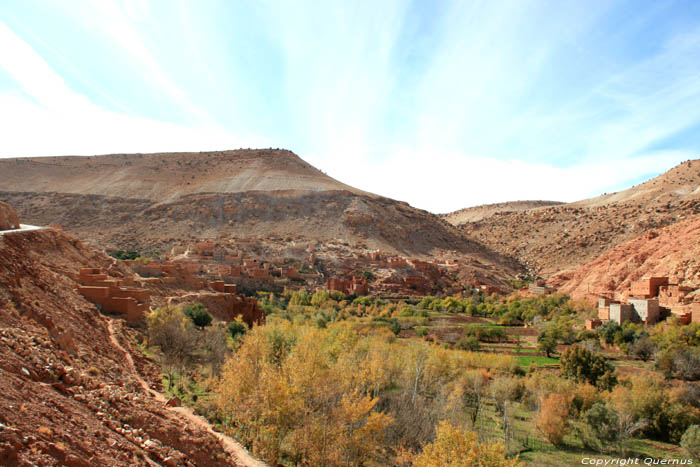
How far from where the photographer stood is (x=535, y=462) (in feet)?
44.3

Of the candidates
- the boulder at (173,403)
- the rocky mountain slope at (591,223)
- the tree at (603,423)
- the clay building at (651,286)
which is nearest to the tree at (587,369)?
the tree at (603,423)

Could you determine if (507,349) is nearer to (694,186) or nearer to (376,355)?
(376,355)

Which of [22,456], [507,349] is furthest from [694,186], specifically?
[22,456]

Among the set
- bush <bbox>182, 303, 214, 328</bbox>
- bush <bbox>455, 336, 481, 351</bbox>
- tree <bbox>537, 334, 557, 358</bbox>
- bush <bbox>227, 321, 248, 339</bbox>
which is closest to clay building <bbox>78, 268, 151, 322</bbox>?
bush <bbox>182, 303, 214, 328</bbox>

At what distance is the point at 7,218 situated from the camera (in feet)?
66.8

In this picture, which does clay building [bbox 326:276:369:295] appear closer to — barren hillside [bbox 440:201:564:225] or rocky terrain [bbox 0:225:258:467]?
rocky terrain [bbox 0:225:258:467]

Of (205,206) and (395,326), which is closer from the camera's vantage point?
(395,326)

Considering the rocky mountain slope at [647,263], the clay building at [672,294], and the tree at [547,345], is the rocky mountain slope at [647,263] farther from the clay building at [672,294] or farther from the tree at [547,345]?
the tree at [547,345]

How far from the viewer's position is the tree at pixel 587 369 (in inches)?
764

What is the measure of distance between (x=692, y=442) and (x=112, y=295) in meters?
19.4

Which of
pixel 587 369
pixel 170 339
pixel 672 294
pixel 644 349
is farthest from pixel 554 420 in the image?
pixel 672 294

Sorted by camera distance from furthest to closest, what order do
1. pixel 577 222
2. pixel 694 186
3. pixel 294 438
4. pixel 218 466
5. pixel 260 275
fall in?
1. pixel 577 222
2. pixel 694 186
3. pixel 260 275
4. pixel 294 438
5. pixel 218 466

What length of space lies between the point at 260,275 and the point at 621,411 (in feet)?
89.1

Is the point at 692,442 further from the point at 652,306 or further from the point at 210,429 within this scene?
the point at 652,306
